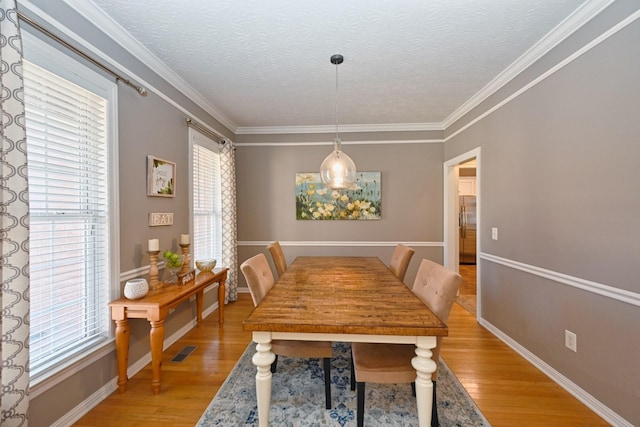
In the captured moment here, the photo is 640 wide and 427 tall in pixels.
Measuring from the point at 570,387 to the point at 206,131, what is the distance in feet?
13.3

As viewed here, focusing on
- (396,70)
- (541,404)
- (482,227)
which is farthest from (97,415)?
(482,227)

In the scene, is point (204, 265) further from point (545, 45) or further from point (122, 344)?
point (545, 45)

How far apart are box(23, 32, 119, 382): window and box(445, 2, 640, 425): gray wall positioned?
3.24m

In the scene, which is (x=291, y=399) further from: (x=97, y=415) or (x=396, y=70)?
(x=396, y=70)

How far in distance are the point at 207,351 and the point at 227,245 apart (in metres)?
1.47

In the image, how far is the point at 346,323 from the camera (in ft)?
4.36

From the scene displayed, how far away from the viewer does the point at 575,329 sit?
1855 millimetres

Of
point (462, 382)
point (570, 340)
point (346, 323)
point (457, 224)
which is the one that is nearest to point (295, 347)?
point (346, 323)

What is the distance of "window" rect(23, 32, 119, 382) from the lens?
146cm

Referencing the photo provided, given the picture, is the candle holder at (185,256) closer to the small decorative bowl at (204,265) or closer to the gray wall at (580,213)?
the small decorative bowl at (204,265)

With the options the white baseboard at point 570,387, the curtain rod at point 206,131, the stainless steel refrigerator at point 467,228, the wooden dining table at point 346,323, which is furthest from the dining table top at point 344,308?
the stainless steel refrigerator at point 467,228

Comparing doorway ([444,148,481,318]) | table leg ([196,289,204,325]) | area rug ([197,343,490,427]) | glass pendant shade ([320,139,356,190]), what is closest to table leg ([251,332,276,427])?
area rug ([197,343,490,427])

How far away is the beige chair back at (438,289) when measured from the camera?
4.85 ft

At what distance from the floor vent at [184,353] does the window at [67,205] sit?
64 cm
